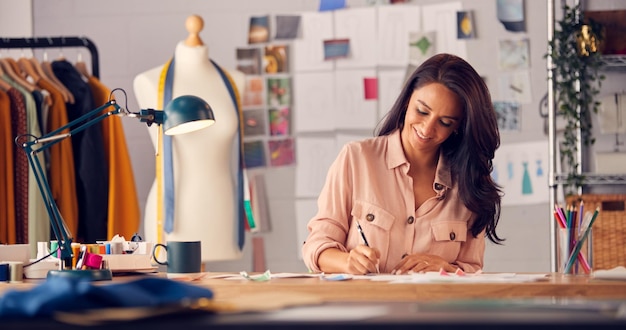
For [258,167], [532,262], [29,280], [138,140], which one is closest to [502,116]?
[532,262]

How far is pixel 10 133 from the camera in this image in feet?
13.4

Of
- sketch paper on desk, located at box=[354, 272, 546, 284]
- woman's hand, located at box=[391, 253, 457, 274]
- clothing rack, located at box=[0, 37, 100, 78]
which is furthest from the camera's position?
clothing rack, located at box=[0, 37, 100, 78]

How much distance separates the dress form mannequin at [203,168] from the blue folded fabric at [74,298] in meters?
2.96

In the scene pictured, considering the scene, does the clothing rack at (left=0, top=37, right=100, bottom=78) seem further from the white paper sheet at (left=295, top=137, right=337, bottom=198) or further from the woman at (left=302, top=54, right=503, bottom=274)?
the woman at (left=302, top=54, right=503, bottom=274)

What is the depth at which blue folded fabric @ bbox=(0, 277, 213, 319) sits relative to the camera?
96 centimetres

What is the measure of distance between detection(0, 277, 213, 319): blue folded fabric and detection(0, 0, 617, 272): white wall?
3.73 meters

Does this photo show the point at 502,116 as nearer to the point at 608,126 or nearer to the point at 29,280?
the point at 608,126

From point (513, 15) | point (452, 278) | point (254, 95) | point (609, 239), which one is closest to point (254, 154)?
point (254, 95)

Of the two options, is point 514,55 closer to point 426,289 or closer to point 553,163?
point 553,163

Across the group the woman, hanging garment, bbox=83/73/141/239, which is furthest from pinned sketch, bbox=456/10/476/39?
the woman

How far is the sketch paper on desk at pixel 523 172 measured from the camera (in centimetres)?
462

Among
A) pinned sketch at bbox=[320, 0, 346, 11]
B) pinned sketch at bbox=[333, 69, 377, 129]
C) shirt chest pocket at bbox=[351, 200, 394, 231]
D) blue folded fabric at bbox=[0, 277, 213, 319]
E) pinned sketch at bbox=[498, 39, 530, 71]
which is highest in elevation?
pinned sketch at bbox=[320, 0, 346, 11]

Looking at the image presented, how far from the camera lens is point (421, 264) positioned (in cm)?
260

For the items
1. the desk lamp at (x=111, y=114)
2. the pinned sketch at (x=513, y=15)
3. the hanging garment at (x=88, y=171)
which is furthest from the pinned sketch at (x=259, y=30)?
the desk lamp at (x=111, y=114)
